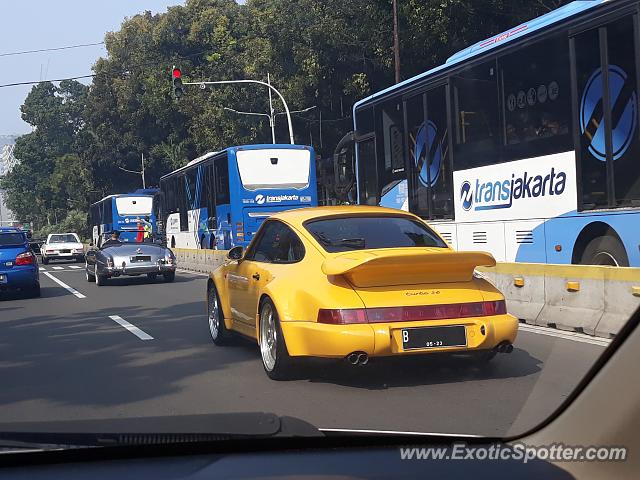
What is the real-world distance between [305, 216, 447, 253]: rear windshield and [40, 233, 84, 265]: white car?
1472 inches

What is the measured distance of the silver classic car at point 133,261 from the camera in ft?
69.9

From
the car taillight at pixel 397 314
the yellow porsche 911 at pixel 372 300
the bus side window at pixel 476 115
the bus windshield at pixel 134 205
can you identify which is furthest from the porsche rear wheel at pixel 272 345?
the bus windshield at pixel 134 205

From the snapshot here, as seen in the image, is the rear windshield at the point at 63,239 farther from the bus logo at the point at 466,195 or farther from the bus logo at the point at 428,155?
the bus logo at the point at 466,195

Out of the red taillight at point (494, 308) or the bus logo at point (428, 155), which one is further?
the bus logo at point (428, 155)

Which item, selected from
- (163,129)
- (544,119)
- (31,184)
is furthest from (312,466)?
(31,184)

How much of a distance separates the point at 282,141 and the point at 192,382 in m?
44.4

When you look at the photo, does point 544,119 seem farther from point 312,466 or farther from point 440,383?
point 312,466

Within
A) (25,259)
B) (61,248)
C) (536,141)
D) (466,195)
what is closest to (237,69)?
(61,248)

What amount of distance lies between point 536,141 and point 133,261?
12.5 meters

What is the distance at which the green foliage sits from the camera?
3152cm

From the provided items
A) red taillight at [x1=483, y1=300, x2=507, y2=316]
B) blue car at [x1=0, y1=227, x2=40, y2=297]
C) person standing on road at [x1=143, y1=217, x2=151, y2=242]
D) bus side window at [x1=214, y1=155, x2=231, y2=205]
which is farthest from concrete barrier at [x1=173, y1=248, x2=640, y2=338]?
person standing on road at [x1=143, y1=217, x2=151, y2=242]

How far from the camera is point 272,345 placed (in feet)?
24.8

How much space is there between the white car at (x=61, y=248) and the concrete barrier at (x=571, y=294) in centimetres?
3466

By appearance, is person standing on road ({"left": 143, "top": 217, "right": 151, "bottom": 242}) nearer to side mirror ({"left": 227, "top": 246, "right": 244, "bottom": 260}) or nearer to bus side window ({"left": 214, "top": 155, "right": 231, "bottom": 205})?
bus side window ({"left": 214, "top": 155, "right": 231, "bottom": 205})
